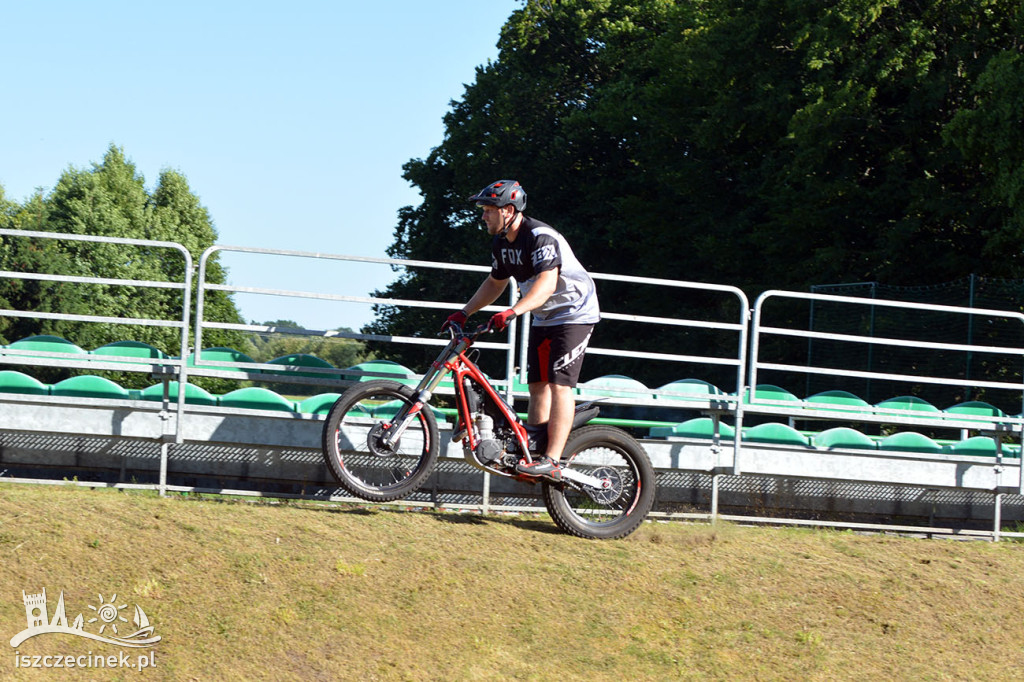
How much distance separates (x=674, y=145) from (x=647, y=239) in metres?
3.13

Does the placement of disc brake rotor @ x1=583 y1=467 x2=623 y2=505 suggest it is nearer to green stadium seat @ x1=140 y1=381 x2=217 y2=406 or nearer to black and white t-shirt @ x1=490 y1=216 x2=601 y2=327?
black and white t-shirt @ x1=490 y1=216 x2=601 y2=327

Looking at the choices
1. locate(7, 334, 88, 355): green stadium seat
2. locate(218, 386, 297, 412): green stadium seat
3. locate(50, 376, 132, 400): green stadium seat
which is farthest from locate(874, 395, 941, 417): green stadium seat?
locate(7, 334, 88, 355): green stadium seat

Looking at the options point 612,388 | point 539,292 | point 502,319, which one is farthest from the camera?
point 612,388

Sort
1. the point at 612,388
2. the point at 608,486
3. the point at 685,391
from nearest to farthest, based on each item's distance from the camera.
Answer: the point at 608,486, the point at 612,388, the point at 685,391

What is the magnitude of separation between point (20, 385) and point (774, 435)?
19.4ft

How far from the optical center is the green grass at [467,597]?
5.59 meters

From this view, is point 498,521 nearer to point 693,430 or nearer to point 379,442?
point 379,442

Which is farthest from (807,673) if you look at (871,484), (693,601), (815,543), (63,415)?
(63,415)

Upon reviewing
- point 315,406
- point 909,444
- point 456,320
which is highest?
point 456,320

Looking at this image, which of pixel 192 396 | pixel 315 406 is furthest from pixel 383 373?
pixel 192 396

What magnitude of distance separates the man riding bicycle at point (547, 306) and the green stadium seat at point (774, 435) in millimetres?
2730

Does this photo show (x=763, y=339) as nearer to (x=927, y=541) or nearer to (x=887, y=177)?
(x=887, y=177)

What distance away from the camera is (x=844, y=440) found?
986cm

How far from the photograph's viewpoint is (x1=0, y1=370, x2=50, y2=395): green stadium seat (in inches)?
336
